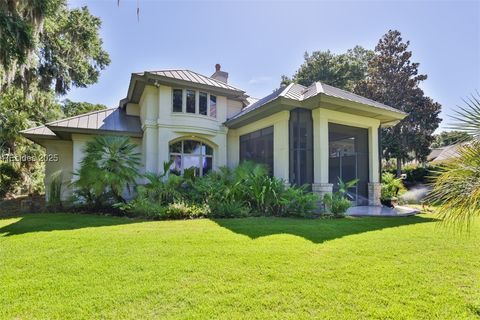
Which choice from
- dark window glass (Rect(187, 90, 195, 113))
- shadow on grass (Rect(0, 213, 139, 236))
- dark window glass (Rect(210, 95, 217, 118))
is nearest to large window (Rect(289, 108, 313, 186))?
dark window glass (Rect(210, 95, 217, 118))

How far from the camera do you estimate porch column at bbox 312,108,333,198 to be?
10.5m

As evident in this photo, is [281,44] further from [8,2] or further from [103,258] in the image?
[103,258]

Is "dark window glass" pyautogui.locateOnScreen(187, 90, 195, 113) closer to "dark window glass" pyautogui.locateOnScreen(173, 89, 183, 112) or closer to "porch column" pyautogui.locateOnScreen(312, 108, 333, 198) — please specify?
"dark window glass" pyautogui.locateOnScreen(173, 89, 183, 112)

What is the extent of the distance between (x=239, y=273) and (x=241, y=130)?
1081 cm

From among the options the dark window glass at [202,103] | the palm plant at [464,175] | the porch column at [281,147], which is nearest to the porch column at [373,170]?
the porch column at [281,147]

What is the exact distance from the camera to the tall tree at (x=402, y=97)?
74.7 ft

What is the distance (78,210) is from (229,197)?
601 centimetres

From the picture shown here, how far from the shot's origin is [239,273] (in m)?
4.11

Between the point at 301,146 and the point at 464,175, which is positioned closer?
the point at 464,175

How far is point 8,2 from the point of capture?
9.73 m

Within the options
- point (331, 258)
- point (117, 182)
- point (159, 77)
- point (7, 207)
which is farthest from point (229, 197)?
point (7, 207)

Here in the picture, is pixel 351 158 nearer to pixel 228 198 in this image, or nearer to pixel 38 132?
pixel 228 198

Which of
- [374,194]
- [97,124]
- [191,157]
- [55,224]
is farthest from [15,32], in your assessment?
[374,194]

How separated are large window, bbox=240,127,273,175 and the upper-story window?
220 centimetres
